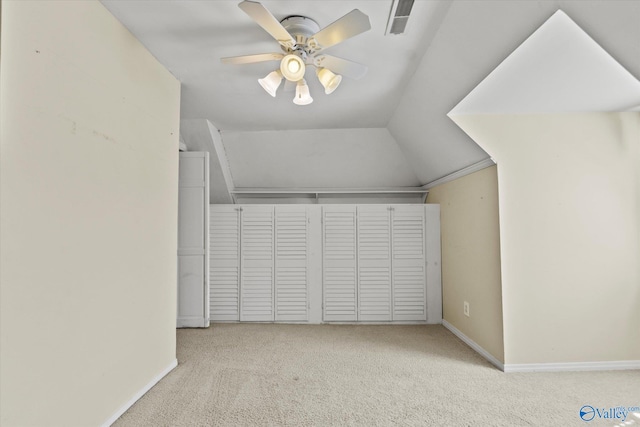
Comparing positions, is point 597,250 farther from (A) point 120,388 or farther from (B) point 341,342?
(A) point 120,388

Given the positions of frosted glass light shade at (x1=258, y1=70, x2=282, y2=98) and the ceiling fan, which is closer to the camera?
the ceiling fan

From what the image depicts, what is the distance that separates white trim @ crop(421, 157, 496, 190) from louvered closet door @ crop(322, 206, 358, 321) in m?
1.04

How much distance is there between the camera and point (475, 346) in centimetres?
287

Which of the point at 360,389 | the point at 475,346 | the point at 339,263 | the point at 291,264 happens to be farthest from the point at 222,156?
the point at 475,346

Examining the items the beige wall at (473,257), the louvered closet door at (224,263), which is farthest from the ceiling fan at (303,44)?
the louvered closet door at (224,263)

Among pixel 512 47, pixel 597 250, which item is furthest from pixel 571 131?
pixel 512 47

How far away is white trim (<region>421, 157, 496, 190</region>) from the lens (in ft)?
8.61

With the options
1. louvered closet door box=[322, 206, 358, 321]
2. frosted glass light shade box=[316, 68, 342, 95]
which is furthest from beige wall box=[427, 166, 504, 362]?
frosted glass light shade box=[316, 68, 342, 95]

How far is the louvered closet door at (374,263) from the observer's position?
3.71m

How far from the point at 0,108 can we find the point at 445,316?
13.0ft

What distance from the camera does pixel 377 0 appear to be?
1.67 m

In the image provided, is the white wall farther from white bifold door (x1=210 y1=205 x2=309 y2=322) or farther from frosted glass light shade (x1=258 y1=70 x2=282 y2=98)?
frosted glass light shade (x1=258 y1=70 x2=282 y2=98)

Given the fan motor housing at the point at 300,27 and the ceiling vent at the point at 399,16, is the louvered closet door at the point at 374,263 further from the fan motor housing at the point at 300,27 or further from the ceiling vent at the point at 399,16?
the fan motor housing at the point at 300,27

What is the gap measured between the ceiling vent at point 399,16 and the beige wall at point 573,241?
1357 millimetres
